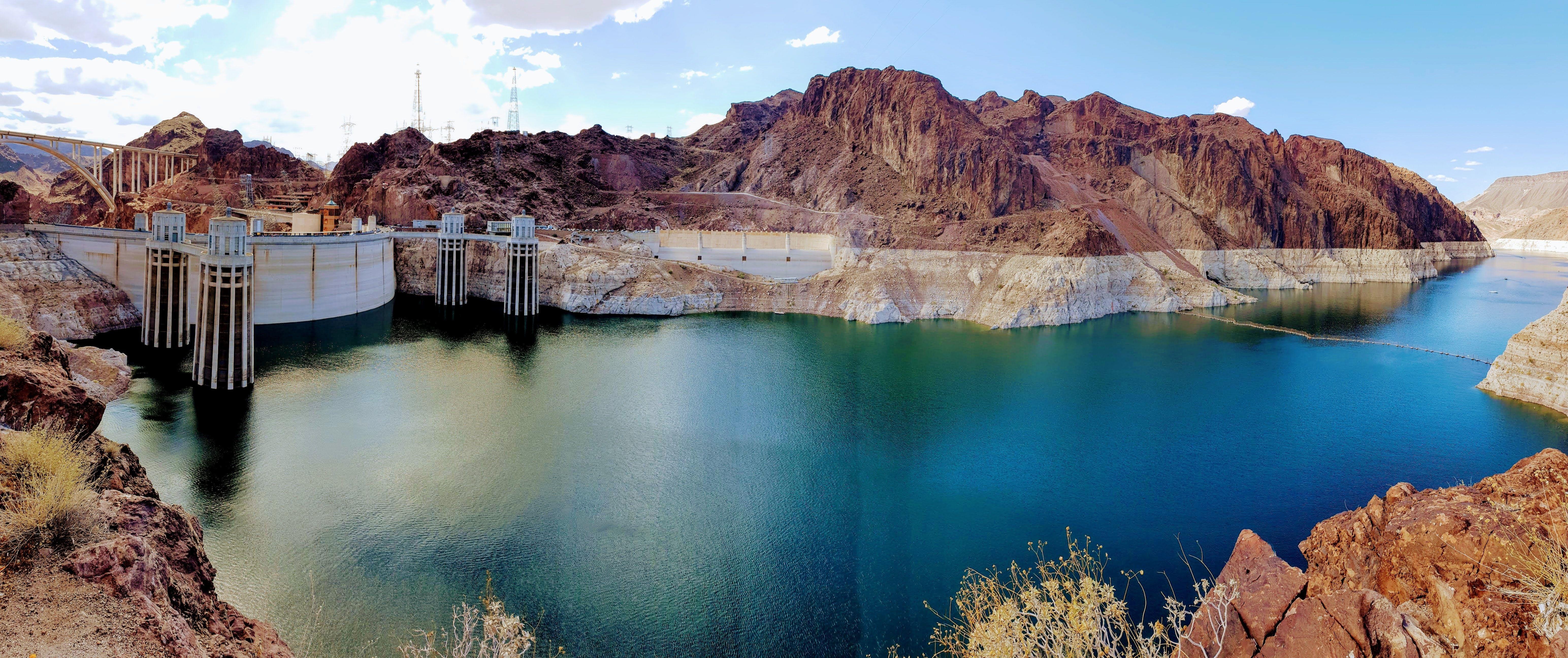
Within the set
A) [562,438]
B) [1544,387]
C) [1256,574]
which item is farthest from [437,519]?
[1544,387]

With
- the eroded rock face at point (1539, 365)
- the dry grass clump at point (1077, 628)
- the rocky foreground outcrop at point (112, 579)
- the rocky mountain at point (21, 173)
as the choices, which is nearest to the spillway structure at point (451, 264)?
the rocky foreground outcrop at point (112, 579)

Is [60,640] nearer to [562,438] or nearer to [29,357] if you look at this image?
[29,357]

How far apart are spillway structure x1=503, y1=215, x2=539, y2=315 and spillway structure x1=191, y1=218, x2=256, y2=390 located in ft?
84.9

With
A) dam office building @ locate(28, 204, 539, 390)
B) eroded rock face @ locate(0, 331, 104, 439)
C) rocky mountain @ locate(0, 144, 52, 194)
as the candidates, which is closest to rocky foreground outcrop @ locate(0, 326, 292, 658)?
eroded rock face @ locate(0, 331, 104, 439)

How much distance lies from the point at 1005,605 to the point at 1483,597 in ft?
20.1

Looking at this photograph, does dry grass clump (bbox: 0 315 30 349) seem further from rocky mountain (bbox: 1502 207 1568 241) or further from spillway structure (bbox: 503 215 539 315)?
rocky mountain (bbox: 1502 207 1568 241)

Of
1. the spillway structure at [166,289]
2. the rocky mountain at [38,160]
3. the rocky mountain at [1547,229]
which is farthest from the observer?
the rocky mountain at [1547,229]

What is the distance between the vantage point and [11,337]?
1686 centimetres

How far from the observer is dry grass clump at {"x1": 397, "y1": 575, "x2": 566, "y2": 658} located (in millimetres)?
12852

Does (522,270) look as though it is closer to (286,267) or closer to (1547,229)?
(286,267)

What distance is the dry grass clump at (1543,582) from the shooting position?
30.6ft

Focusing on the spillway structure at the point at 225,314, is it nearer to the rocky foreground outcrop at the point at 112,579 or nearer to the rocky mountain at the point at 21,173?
the rocky foreground outcrop at the point at 112,579

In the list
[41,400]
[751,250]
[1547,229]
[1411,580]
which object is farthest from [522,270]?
[1547,229]

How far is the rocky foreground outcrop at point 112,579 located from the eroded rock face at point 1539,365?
49.2 metres
